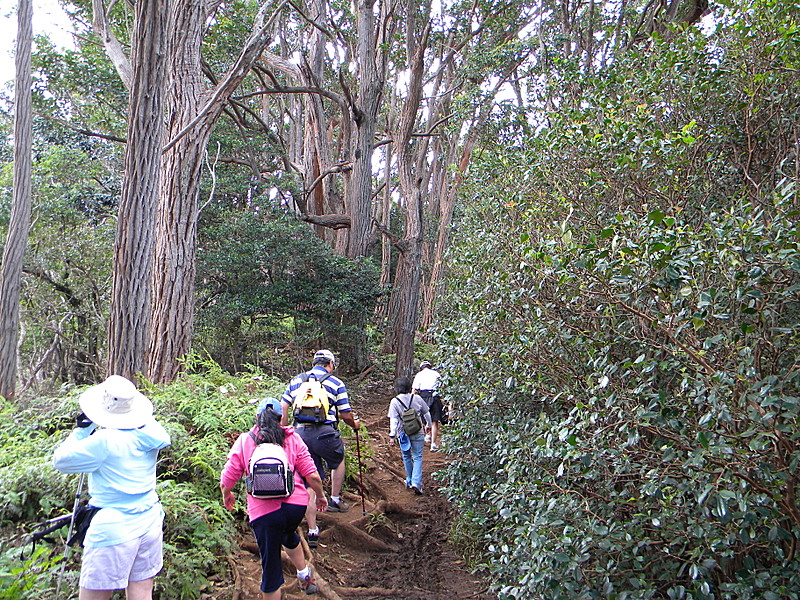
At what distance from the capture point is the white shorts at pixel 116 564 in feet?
11.3

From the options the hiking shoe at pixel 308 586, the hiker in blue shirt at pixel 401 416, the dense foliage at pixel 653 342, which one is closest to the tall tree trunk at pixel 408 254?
the hiker in blue shirt at pixel 401 416

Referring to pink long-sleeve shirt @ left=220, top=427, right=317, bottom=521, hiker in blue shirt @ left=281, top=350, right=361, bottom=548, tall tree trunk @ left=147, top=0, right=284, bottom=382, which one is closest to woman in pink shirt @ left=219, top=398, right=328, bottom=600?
pink long-sleeve shirt @ left=220, top=427, right=317, bottom=521

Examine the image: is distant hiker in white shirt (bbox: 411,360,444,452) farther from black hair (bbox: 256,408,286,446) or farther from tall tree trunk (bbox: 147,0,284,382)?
black hair (bbox: 256,408,286,446)

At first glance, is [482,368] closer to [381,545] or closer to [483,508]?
[483,508]

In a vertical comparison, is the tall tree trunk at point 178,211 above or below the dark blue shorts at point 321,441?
above

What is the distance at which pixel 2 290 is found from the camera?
25.9 ft

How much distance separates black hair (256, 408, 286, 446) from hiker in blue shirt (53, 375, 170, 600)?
0.78 metres

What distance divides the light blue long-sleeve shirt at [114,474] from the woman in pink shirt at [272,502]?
32.7 inches

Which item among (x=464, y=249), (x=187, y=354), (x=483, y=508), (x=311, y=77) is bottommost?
(x=483, y=508)

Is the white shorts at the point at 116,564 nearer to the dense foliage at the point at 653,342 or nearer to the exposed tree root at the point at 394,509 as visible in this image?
the dense foliage at the point at 653,342

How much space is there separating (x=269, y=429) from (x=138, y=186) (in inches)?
130

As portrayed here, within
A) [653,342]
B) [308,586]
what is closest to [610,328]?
[653,342]

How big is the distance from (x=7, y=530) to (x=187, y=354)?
468 cm

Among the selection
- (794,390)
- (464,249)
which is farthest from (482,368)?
(794,390)
